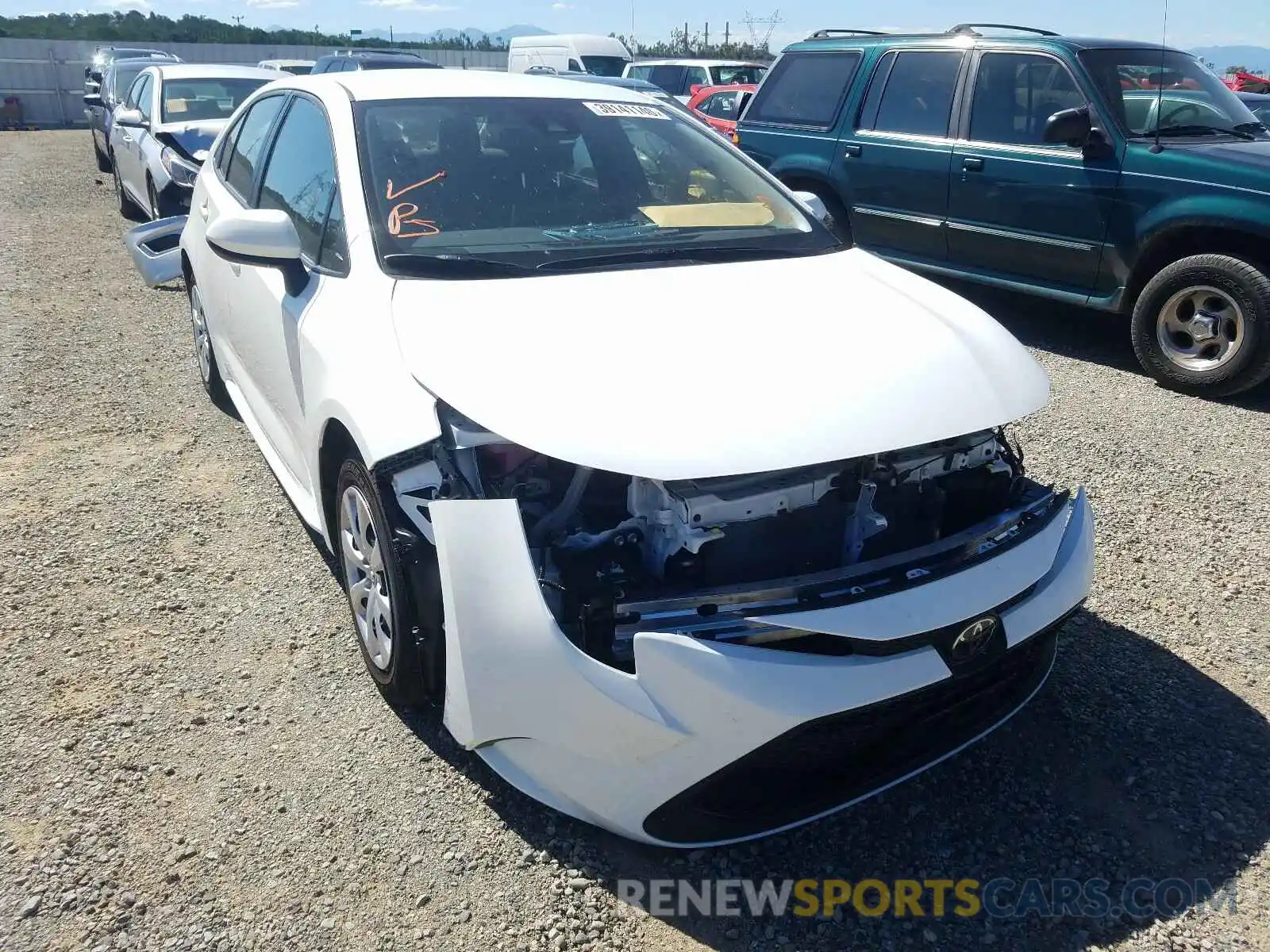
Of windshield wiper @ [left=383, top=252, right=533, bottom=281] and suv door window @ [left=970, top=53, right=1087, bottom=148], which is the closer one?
windshield wiper @ [left=383, top=252, right=533, bottom=281]

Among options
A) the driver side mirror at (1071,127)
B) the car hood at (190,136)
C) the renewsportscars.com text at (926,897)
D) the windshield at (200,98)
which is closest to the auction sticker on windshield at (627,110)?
the renewsportscars.com text at (926,897)

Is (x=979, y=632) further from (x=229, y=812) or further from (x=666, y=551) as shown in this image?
(x=229, y=812)

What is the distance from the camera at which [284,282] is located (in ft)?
10.4

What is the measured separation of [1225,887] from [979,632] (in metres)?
0.89

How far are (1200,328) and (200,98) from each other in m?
8.61

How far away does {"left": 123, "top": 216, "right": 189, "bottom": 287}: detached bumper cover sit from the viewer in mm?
5156

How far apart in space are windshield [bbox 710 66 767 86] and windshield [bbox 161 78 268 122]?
9772mm

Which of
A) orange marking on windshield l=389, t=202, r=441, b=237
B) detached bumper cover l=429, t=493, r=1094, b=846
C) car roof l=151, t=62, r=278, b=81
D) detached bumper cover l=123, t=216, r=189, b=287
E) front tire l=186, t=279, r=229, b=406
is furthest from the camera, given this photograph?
car roof l=151, t=62, r=278, b=81

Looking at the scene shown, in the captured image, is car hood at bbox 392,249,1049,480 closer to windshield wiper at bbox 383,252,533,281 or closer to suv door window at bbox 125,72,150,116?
windshield wiper at bbox 383,252,533,281

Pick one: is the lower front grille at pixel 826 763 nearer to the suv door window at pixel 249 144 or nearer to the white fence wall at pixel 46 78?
the suv door window at pixel 249 144

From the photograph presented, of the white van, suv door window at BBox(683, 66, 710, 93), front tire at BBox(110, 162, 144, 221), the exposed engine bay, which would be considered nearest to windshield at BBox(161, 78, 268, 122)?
front tire at BBox(110, 162, 144, 221)

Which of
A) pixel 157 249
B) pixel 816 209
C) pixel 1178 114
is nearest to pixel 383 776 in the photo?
pixel 816 209

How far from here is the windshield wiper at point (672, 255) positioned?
9.37ft

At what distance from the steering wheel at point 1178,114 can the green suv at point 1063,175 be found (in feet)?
0.05
